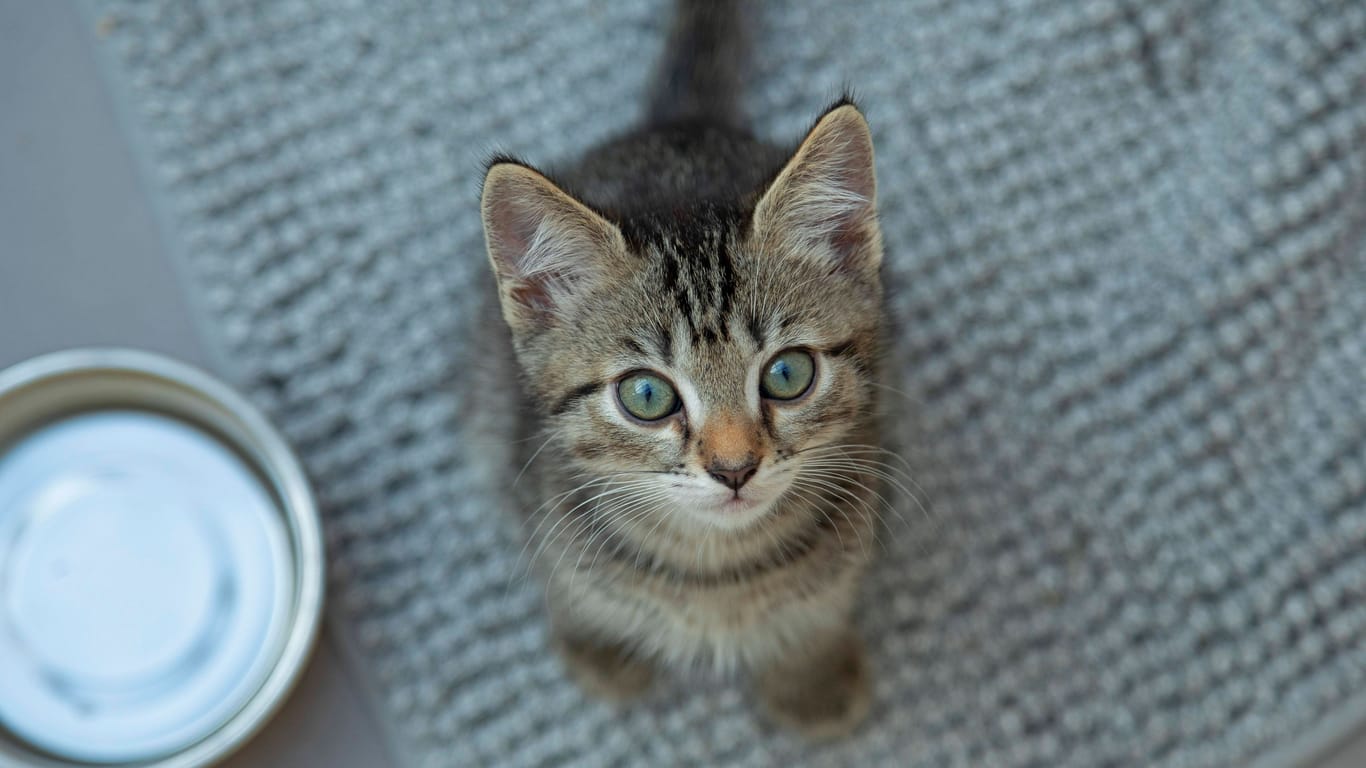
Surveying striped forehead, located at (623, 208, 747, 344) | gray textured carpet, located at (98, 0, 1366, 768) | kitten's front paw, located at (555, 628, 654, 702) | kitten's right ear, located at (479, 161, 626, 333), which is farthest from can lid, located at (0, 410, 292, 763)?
striped forehead, located at (623, 208, 747, 344)

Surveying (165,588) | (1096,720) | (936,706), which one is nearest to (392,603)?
(165,588)

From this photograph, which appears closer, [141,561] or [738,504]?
[738,504]

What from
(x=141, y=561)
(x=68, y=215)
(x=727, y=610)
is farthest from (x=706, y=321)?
(x=68, y=215)

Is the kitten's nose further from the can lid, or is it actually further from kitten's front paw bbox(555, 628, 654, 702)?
the can lid

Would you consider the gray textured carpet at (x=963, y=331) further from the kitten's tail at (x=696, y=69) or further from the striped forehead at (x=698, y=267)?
the striped forehead at (x=698, y=267)

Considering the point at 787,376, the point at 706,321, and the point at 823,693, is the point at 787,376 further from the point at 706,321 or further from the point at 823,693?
the point at 823,693

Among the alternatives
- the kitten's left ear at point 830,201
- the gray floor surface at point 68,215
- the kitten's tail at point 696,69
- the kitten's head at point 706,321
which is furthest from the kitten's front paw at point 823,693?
the gray floor surface at point 68,215
